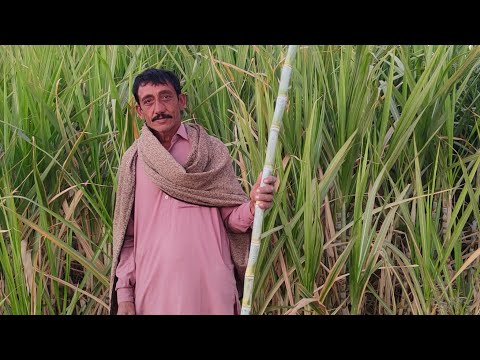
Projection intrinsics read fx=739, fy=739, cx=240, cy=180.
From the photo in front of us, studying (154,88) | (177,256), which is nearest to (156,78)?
(154,88)

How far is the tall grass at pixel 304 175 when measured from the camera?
95.9 inches

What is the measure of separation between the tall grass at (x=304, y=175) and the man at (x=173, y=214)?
30 cm

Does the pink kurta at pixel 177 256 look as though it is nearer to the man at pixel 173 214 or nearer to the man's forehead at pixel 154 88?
the man at pixel 173 214

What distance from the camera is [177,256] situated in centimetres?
206

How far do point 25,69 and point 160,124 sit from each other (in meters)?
0.91

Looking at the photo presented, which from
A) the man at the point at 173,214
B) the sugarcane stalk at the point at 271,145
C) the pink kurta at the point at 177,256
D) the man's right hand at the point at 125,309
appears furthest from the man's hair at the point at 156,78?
the man's right hand at the point at 125,309

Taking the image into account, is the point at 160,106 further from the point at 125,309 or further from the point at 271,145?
the point at 125,309

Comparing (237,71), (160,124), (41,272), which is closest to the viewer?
(160,124)

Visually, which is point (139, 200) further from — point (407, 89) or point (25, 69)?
point (407, 89)

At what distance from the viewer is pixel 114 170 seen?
8.64 ft

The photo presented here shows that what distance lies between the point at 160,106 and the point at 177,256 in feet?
1.38

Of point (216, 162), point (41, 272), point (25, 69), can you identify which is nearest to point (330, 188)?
point (216, 162)

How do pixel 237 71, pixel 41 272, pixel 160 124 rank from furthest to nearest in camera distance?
Answer: pixel 237 71 → pixel 41 272 → pixel 160 124

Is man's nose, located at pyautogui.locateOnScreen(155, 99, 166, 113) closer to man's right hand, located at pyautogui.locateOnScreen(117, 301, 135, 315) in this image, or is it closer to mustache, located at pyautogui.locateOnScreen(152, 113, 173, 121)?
mustache, located at pyautogui.locateOnScreen(152, 113, 173, 121)
